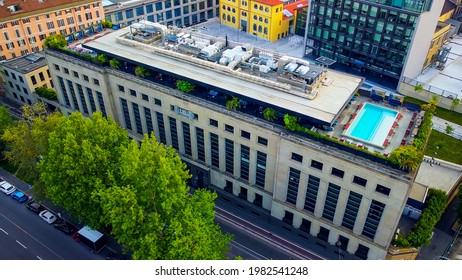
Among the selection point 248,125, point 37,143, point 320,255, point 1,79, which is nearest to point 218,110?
point 248,125

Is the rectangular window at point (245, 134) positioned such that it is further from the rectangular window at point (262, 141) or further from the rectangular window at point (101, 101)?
the rectangular window at point (101, 101)

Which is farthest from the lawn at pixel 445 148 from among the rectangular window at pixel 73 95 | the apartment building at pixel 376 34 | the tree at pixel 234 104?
the rectangular window at pixel 73 95

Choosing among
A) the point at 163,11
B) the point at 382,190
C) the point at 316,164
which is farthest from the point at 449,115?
the point at 163,11

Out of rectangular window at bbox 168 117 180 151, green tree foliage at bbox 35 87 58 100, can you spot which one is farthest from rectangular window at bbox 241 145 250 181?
green tree foliage at bbox 35 87 58 100

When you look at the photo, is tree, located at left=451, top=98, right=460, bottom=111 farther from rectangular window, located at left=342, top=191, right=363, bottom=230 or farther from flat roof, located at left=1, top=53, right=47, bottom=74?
flat roof, located at left=1, top=53, right=47, bottom=74

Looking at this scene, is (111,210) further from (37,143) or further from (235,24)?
(235,24)

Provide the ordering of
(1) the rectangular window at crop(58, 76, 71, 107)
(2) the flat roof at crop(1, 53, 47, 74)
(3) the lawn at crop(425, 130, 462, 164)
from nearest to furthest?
1. (3) the lawn at crop(425, 130, 462, 164)
2. (1) the rectangular window at crop(58, 76, 71, 107)
3. (2) the flat roof at crop(1, 53, 47, 74)

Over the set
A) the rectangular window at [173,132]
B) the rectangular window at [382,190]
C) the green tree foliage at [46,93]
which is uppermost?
the rectangular window at [382,190]
